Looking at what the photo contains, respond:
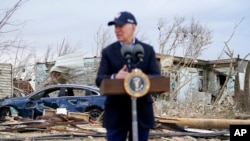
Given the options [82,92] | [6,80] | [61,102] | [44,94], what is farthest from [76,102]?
[6,80]

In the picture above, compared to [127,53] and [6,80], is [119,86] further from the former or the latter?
[6,80]

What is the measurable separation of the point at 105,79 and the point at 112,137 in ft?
1.86

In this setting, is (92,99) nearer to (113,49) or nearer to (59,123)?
(59,123)

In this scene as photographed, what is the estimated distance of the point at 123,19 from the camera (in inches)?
165

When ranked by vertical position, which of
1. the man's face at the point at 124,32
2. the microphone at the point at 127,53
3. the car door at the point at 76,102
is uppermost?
the man's face at the point at 124,32

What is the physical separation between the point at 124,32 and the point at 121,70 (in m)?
0.31

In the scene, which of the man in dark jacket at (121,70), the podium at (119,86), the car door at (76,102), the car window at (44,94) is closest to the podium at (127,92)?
the podium at (119,86)

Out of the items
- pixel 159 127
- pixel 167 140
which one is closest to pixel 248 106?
pixel 159 127

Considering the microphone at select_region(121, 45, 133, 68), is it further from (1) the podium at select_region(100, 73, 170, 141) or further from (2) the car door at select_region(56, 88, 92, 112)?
(2) the car door at select_region(56, 88, 92, 112)

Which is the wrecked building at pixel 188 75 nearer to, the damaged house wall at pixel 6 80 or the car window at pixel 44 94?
the car window at pixel 44 94

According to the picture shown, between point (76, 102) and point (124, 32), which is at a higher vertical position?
point (124, 32)

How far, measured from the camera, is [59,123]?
38.5 feet

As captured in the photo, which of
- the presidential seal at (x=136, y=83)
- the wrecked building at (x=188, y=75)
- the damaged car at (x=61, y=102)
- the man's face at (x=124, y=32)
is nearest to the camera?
the presidential seal at (x=136, y=83)

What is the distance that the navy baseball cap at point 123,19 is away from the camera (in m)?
4.18
